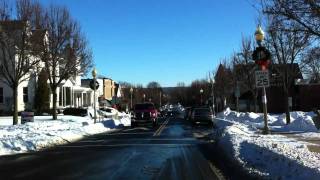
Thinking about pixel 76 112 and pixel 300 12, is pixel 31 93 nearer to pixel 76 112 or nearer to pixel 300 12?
pixel 76 112

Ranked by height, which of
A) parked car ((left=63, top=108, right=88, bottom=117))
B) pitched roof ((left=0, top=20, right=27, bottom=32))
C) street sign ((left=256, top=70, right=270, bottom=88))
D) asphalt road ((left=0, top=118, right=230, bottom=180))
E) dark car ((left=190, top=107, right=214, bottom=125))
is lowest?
asphalt road ((left=0, top=118, right=230, bottom=180))

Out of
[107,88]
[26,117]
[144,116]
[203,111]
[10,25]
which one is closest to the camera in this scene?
[10,25]

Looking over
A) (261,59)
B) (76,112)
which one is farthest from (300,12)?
(76,112)

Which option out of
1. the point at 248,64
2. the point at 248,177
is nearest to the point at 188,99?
the point at 248,64

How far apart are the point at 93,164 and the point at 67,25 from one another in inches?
1186

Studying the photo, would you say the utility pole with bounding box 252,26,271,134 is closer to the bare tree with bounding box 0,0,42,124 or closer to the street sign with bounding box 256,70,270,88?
the street sign with bounding box 256,70,270,88

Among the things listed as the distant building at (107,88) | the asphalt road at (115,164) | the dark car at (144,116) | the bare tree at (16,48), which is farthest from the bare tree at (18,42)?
the distant building at (107,88)

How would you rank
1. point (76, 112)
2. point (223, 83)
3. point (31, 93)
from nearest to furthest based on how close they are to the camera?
point (31, 93), point (76, 112), point (223, 83)

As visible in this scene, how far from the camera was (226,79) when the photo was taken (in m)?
74.1

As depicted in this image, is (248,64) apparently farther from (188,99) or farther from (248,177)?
(188,99)

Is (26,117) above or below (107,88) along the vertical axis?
below

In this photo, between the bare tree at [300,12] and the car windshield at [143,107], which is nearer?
the bare tree at [300,12]

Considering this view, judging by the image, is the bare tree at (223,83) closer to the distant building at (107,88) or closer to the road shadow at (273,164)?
the distant building at (107,88)

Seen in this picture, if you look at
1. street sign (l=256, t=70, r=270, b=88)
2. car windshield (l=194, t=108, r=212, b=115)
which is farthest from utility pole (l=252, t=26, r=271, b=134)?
car windshield (l=194, t=108, r=212, b=115)
